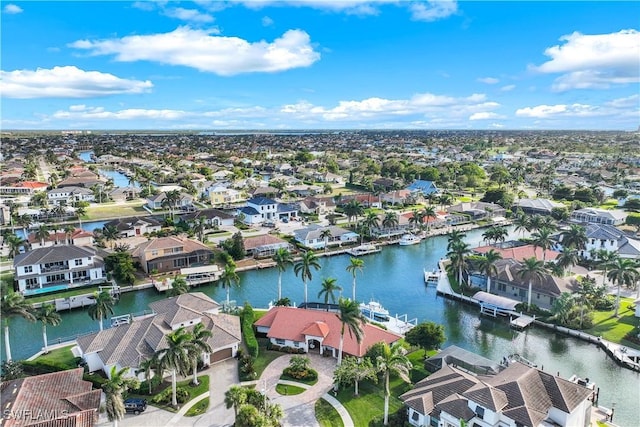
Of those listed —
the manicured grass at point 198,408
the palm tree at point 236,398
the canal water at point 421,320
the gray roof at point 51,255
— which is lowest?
the canal water at point 421,320

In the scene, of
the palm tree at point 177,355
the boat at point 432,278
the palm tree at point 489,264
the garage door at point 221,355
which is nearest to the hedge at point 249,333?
the garage door at point 221,355

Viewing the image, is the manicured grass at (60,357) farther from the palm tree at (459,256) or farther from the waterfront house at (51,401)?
the palm tree at (459,256)

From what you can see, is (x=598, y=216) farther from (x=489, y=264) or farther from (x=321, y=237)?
(x=321, y=237)

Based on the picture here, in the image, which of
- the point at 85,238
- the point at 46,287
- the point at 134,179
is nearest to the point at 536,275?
the point at 46,287

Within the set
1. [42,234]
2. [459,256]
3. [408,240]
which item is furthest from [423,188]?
[42,234]

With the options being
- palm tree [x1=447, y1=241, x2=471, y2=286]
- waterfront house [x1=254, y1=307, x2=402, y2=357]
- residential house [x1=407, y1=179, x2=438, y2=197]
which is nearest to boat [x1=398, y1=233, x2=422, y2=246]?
palm tree [x1=447, y1=241, x2=471, y2=286]

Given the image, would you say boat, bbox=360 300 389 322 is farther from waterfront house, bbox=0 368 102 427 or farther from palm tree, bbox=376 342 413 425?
waterfront house, bbox=0 368 102 427
